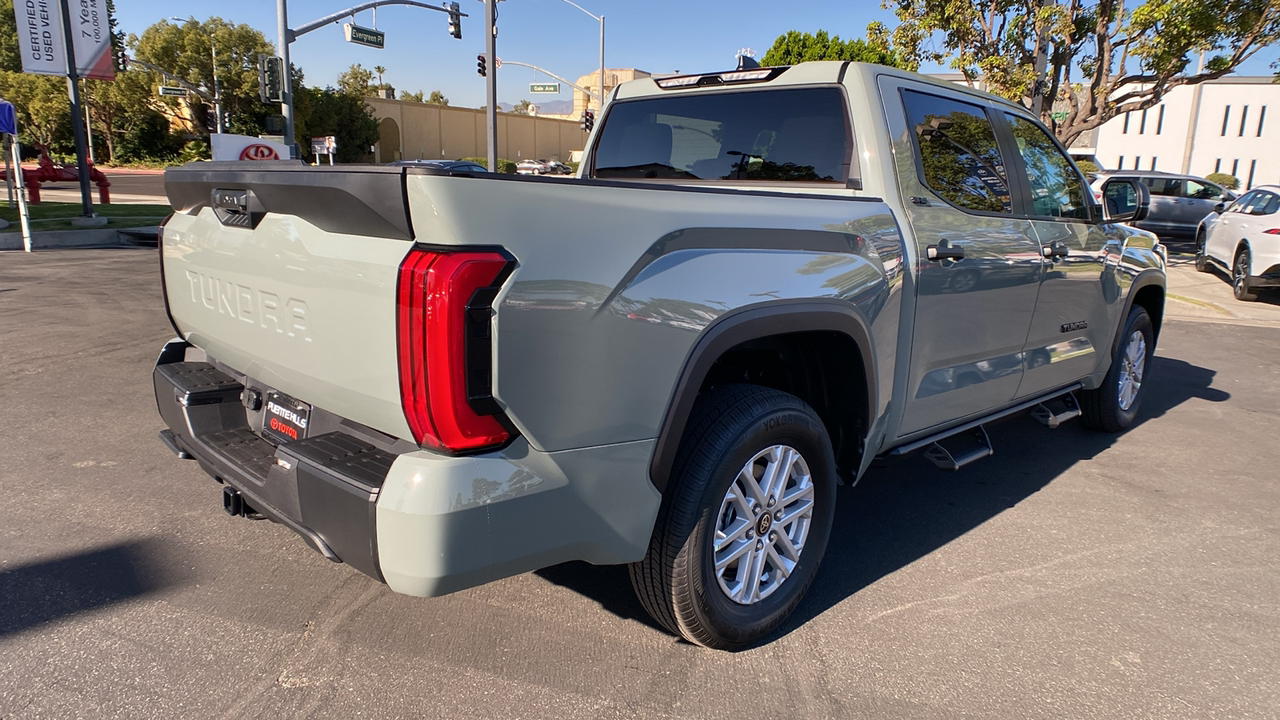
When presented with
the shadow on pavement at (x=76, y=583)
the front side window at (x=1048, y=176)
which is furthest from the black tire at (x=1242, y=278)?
the shadow on pavement at (x=76, y=583)

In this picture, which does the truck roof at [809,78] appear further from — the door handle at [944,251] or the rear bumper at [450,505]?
the rear bumper at [450,505]

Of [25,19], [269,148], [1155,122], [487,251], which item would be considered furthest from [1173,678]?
[1155,122]

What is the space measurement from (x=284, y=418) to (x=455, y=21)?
24.5 m

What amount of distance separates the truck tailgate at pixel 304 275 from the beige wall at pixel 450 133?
55137 millimetres

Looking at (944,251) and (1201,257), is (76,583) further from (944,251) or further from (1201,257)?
(1201,257)

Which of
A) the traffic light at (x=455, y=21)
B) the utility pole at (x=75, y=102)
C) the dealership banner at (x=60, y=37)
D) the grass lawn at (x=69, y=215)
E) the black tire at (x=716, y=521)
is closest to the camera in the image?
the black tire at (x=716, y=521)

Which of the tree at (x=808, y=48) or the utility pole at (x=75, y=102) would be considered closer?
the utility pole at (x=75, y=102)

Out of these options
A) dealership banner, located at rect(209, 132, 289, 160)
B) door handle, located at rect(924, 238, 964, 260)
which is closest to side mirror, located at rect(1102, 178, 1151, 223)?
door handle, located at rect(924, 238, 964, 260)

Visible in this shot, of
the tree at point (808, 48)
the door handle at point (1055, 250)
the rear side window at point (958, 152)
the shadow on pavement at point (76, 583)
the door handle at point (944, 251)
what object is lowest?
the shadow on pavement at point (76, 583)

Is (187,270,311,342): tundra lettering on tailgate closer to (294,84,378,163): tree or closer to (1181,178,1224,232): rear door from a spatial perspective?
(1181,178,1224,232): rear door

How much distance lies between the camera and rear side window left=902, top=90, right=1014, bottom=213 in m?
3.40

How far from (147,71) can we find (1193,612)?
5582 centimetres

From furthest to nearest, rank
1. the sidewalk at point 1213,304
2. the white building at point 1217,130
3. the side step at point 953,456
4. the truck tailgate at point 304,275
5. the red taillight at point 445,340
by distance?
1. the white building at point 1217,130
2. the sidewalk at point 1213,304
3. the side step at point 953,456
4. the truck tailgate at point 304,275
5. the red taillight at point 445,340

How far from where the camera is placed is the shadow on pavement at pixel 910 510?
124 inches
